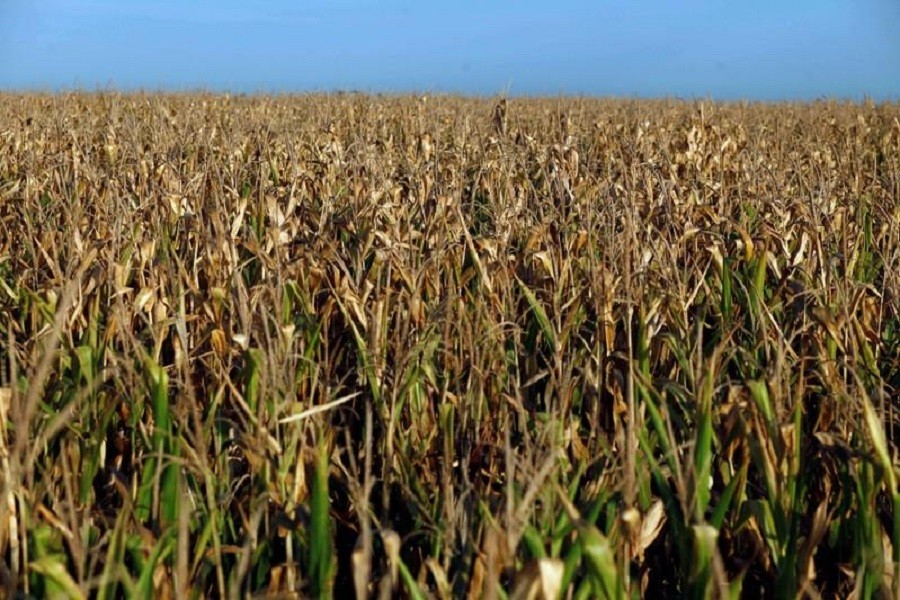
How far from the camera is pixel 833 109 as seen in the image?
12180 mm

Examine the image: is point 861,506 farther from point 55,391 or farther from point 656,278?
point 55,391

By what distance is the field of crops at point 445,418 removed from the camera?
1464 millimetres

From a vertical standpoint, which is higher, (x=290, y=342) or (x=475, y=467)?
(x=290, y=342)

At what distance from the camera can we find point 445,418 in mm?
1987

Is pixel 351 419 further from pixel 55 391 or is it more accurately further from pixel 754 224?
pixel 754 224

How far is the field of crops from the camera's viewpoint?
1.46 meters

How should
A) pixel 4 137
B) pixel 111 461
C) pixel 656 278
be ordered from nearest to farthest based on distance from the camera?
pixel 111 461 → pixel 656 278 → pixel 4 137

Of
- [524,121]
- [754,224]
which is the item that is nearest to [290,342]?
[754,224]

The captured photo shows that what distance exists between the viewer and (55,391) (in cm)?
221

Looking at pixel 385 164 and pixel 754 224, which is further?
pixel 385 164

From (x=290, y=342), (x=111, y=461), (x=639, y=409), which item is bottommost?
(x=111, y=461)

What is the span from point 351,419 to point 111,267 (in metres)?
0.75

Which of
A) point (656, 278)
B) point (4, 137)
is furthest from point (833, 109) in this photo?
point (656, 278)

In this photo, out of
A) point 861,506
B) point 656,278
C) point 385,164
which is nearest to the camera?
point 861,506
